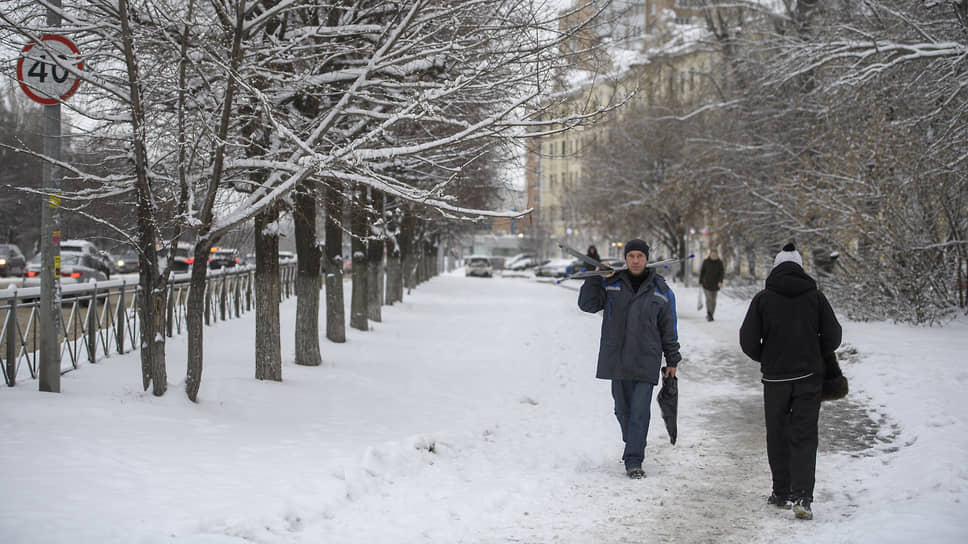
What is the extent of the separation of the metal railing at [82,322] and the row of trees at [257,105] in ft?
4.55

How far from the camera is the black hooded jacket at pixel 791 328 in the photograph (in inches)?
242

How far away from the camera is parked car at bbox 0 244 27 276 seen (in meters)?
37.7

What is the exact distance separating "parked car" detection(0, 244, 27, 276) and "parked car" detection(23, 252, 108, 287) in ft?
27.8

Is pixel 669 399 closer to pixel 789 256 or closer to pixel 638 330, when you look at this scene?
pixel 638 330

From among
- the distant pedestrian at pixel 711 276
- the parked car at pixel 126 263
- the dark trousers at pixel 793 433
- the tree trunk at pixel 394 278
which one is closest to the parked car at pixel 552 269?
the parked car at pixel 126 263

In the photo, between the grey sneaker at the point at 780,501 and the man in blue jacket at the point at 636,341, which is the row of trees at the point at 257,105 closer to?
the man in blue jacket at the point at 636,341

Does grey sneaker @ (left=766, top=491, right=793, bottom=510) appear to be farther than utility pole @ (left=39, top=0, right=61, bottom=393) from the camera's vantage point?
No

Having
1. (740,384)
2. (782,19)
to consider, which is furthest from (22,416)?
(782,19)

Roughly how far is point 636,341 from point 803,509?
76.1 inches

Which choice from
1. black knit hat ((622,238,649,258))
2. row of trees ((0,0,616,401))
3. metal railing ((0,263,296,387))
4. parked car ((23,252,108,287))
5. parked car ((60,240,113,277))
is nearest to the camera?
black knit hat ((622,238,649,258))

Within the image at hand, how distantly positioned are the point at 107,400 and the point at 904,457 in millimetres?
6959

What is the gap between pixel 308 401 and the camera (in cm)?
977

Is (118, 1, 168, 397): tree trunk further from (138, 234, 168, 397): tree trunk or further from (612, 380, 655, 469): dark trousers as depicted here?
(612, 380, 655, 469): dark trousers

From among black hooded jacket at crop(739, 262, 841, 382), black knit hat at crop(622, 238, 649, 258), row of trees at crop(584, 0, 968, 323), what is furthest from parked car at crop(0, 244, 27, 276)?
black hooded jacket at crop(739, 262, 841, 382)
